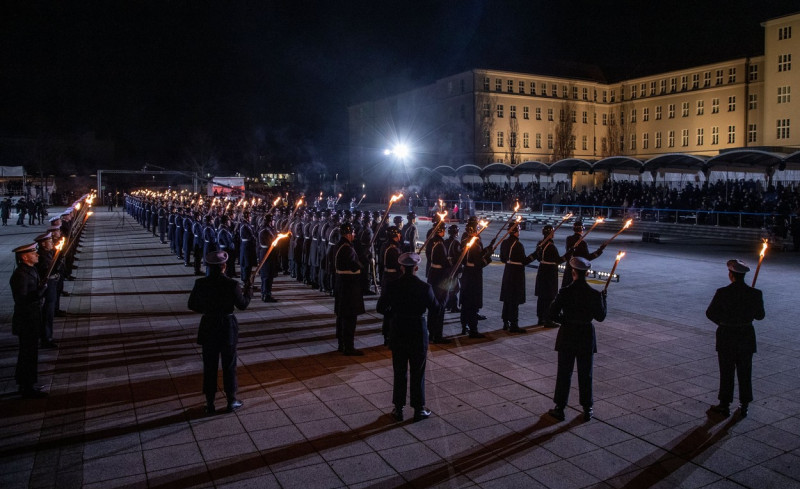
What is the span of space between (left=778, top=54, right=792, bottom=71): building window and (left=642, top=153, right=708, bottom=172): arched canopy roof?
2269cm

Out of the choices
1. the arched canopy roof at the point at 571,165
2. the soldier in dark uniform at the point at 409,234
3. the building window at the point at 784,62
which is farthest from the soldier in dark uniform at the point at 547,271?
the building window at the point at 784,62

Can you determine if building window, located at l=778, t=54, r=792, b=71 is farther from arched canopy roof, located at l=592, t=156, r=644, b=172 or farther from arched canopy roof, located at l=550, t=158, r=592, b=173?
arched canopy roof, located at l=550, t=158, r=592, b=173

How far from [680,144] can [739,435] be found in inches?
2646

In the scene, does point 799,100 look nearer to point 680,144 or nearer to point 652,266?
point 680,144

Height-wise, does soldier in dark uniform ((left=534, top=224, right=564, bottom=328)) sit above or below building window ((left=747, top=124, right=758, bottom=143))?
below

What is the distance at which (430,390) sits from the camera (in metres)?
7.36

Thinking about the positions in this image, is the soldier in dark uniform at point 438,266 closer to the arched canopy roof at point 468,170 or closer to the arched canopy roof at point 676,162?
the arched canopy roof at point 676,162

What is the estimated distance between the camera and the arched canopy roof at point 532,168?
141 feet

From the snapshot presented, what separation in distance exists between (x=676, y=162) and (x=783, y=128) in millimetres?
23981

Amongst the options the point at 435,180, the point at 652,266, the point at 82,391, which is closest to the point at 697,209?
the point at 652,266

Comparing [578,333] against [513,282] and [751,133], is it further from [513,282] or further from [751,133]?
[751,133]

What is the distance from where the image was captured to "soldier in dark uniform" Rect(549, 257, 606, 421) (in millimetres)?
6266

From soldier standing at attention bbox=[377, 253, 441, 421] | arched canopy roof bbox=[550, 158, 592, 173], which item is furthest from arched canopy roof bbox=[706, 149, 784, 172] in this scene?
soldier standing at attention bbox=[377, 253, 441, 421]

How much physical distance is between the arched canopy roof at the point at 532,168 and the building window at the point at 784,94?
24334 millimetres
